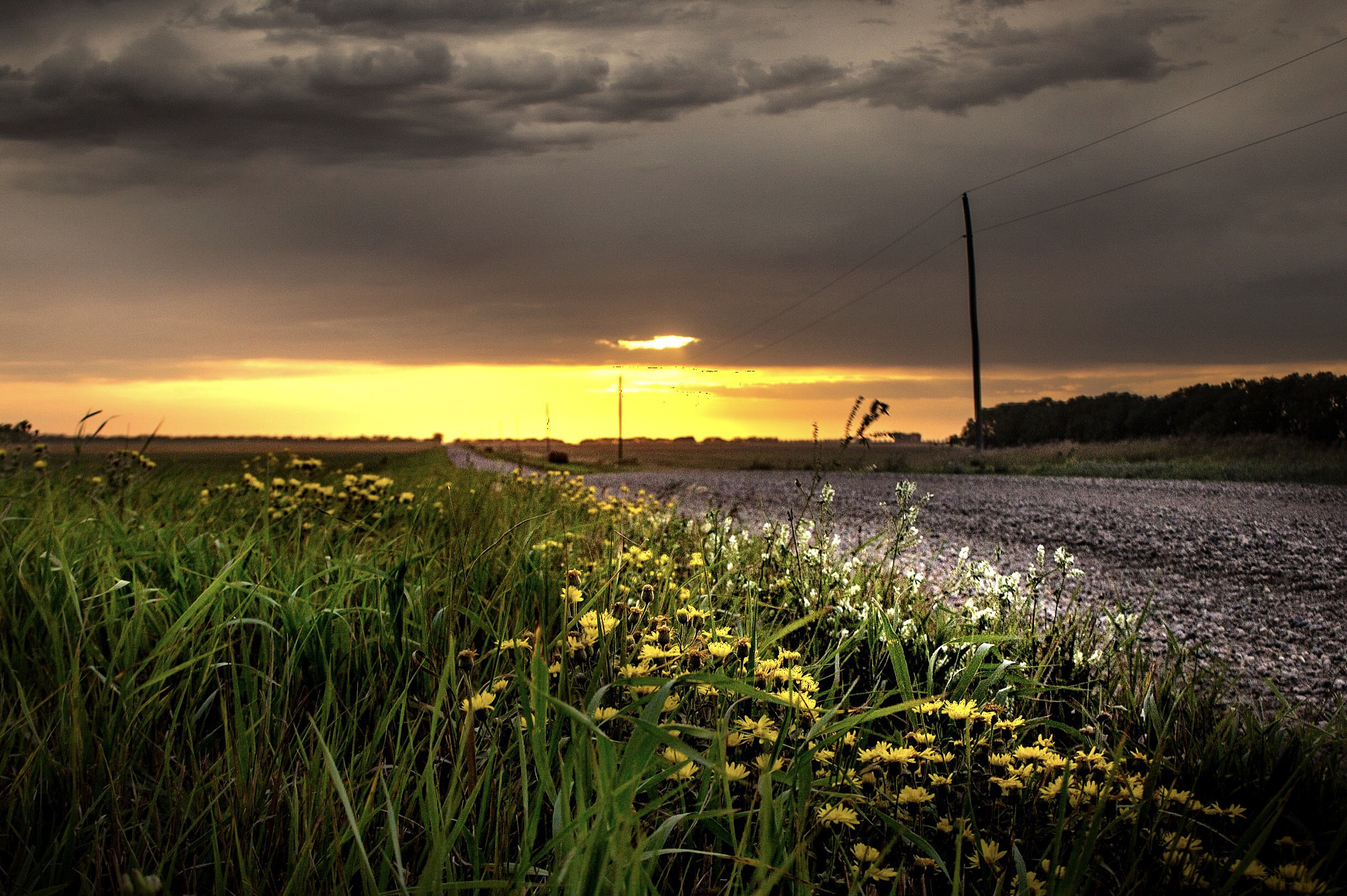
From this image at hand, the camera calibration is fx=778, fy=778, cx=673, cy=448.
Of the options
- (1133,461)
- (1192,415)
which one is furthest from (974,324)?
(1192,415)

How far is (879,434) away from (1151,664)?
1635 millimetres

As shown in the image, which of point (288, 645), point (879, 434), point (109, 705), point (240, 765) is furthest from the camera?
point (879, 434)

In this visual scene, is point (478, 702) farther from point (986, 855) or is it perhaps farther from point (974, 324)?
point (974, 324)

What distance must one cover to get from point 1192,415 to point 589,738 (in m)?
39.6

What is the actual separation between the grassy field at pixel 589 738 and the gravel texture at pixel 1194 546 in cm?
106

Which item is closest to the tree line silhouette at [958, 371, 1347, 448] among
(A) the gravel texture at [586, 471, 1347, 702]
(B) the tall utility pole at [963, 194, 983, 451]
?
(B) the tall utility pole at [963, 194, 983, 451]

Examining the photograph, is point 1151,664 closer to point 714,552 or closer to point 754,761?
point 714,552

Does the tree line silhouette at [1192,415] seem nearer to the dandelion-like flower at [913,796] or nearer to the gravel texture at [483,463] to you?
the gravel texture at [483,463]

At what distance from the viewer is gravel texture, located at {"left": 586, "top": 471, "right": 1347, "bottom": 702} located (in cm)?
463

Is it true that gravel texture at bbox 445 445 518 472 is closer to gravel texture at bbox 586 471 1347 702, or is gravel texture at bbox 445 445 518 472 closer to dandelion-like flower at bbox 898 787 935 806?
gravel texture at bbox 586 471 1347 702

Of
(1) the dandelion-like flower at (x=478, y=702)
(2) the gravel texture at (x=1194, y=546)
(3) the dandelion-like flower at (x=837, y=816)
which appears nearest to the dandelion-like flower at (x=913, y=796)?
(3) the dandelion-like flower at (x=837, y=816)

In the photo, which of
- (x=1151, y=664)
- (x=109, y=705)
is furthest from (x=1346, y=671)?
(x=109, y=705)

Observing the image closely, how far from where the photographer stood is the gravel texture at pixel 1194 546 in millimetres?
4633

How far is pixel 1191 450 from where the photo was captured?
22031 mm
